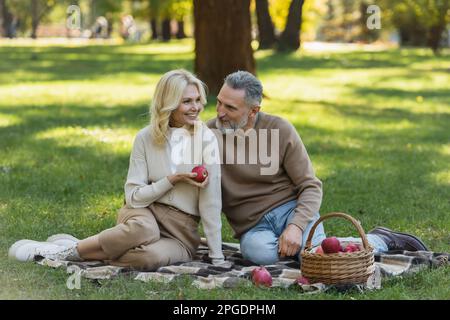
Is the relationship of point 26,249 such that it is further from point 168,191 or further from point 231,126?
point 231,126

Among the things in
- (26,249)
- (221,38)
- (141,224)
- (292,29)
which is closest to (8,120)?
(221,38)

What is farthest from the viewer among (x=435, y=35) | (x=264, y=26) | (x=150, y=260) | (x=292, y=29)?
(x=435, y=35)

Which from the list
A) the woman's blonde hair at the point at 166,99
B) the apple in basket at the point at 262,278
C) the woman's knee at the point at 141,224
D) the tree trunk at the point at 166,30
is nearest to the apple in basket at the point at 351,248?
the apple in basket at the point at 262,278

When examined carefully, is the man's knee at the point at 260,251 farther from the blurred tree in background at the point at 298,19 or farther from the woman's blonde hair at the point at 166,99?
the blurred tree in background at the point at 298,19

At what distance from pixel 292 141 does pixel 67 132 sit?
6.16 m

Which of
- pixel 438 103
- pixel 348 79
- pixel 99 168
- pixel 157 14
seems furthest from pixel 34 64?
pixel 157 14

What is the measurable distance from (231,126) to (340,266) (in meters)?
1.29

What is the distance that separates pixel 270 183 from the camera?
6.02 m

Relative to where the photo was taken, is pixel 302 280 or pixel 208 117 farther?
pixel 208 117

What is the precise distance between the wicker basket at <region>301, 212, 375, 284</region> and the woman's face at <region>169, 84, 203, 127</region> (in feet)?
3.85

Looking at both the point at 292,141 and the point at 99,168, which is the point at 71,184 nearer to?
the point at 99,168

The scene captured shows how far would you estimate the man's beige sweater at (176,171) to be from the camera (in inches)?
227

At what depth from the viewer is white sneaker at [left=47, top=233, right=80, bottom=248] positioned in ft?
19.9

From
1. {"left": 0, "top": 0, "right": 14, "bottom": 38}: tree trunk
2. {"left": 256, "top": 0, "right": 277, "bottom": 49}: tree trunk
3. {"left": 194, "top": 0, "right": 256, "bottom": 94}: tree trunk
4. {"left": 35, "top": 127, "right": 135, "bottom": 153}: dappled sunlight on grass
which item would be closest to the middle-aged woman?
{"left": 35, "top": 127, "right": 135, "bottom": 153}: dappled sunlight on grass
